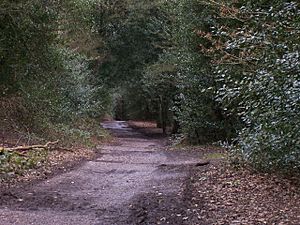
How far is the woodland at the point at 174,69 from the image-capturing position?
24.3ft

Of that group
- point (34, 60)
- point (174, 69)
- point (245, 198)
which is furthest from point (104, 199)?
point (174, 69)

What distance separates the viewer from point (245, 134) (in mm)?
9984

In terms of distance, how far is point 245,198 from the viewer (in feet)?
26.7

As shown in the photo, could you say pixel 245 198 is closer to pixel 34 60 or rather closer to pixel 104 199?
pixel 104 199

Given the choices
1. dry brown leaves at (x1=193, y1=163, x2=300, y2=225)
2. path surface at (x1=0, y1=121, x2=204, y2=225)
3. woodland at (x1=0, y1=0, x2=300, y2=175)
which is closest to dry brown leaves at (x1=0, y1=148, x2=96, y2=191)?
path surface at (x1=0, y1=121, x2=204, y2=225)

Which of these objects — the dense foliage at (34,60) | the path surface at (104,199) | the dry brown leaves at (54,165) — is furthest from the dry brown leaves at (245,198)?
the dense foliage at (34,60)

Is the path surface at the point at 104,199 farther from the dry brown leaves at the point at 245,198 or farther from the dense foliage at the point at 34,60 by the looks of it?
the dense foliage at the point at 34,60

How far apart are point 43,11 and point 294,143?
Answer: 33.3 feet

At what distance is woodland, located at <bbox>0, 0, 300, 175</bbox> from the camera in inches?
292

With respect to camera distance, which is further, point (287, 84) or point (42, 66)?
point (42, 66)

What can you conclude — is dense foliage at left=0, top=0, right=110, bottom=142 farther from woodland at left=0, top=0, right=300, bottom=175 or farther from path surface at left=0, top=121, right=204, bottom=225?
path surface at left=0, top=121, right=204, bottom=225

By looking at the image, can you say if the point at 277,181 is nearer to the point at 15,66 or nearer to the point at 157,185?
the point at 157,185

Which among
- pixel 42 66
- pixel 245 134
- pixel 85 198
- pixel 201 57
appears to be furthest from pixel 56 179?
pixel 201 57

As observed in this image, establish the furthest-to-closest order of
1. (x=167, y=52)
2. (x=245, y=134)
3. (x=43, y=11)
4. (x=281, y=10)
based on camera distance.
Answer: (x=167, y=52), (x=43, y=11), (x=245, y=134), (x=281, y=10)
